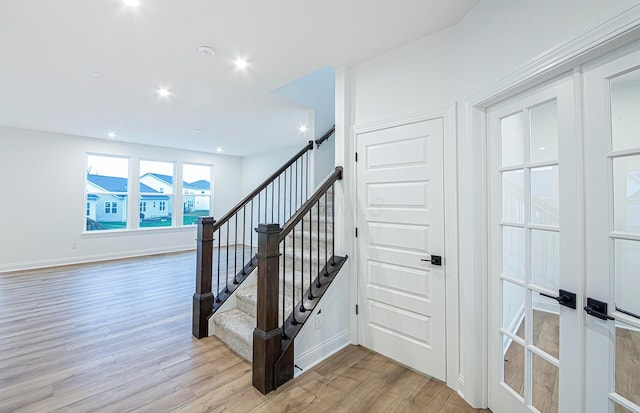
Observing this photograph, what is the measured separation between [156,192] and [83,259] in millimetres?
2146

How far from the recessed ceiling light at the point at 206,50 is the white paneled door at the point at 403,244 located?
1.54m

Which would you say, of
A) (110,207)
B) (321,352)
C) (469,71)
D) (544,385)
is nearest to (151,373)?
(321,352)

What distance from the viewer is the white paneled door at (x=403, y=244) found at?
2133mm

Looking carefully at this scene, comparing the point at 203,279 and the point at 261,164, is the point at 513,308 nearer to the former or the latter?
the point at 203,279

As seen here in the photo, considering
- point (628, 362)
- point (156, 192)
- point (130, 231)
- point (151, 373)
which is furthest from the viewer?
point (156, 192)

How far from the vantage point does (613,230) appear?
1.19m

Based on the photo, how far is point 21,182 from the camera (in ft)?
17.4

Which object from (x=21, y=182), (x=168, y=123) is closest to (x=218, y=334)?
(x=168, y=123)

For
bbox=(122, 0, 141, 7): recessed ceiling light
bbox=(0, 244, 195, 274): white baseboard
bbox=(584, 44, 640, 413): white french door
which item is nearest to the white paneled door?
bbox=(584, 44, 640, 413): white french door

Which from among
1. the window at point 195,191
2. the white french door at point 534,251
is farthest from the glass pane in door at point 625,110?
the window at point 195,191

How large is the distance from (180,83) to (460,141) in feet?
10.2

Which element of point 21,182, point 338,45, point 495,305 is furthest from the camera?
point 21,182

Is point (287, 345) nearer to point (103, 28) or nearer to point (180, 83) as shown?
point (103, 28)

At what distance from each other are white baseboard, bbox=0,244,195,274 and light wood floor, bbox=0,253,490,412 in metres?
2.39
